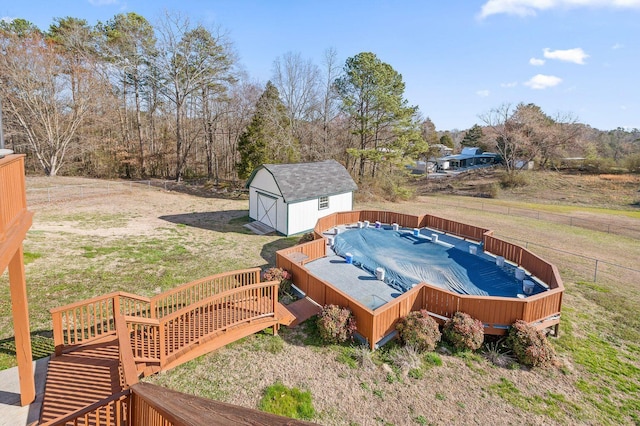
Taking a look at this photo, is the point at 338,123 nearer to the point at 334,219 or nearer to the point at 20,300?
the point at 334,219

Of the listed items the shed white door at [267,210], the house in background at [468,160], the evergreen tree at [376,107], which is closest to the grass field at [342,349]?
the shed white door at [267,210]

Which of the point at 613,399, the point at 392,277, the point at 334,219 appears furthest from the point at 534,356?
the point at 334,219

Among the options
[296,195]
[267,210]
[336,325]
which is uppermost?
[296,195]

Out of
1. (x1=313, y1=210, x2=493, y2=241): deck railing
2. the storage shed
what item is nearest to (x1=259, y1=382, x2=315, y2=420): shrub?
(x1=313, y1=210, x2=493, y2=241): deck railing

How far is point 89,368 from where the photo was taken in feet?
19.8

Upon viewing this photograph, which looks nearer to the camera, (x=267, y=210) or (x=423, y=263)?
(x=423, y=263)

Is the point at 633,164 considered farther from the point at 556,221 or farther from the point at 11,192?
the point at 11,192

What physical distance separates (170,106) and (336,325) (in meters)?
36.0

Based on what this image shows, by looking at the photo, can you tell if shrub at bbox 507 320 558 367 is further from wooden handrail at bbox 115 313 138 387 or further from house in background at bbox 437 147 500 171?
house in background at bbox 437 147 500 171

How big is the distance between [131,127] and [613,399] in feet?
139

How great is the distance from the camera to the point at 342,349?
8.52 metres

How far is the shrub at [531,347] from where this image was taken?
8211 mm

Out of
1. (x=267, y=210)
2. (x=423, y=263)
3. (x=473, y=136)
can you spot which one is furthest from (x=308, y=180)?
(x=473, y=136)

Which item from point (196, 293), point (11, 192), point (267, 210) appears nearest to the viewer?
point (11, 192)
